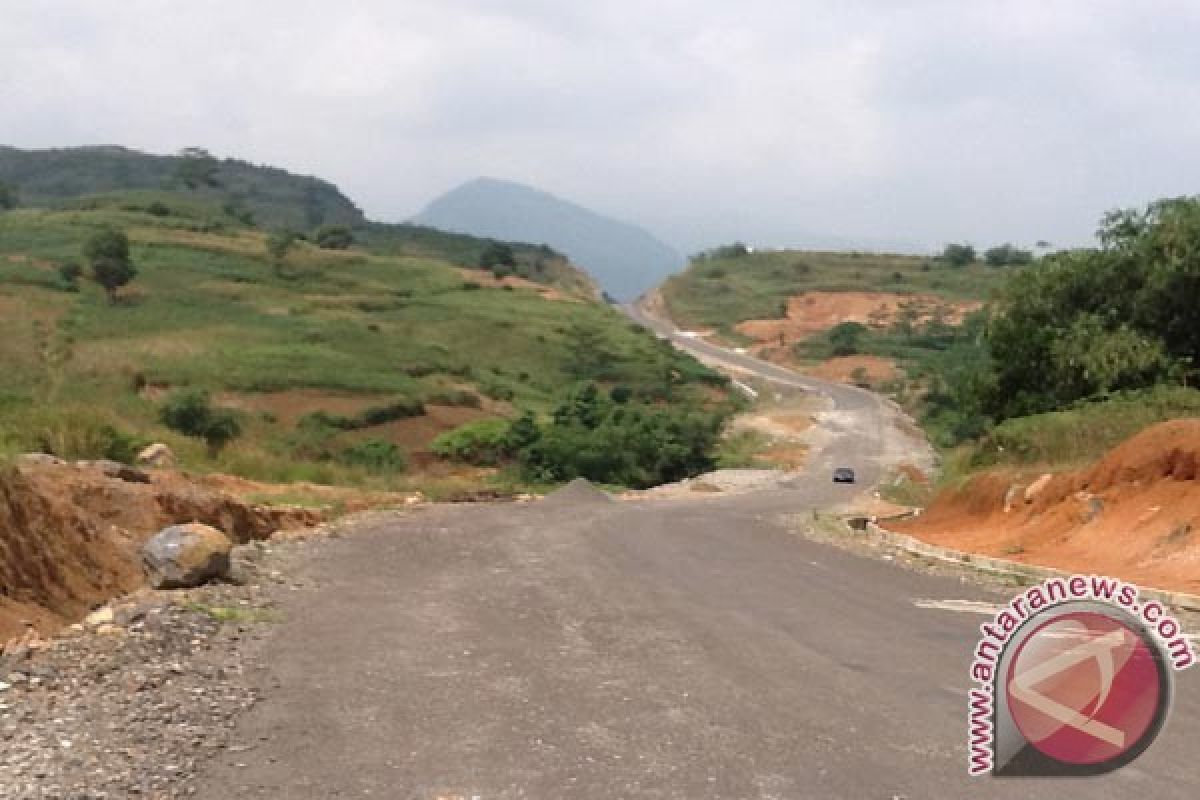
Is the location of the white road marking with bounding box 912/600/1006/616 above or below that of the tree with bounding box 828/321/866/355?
Answer: below

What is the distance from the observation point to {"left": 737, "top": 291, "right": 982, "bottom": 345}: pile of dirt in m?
122

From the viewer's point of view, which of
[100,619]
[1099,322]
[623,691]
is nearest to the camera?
[623,691]

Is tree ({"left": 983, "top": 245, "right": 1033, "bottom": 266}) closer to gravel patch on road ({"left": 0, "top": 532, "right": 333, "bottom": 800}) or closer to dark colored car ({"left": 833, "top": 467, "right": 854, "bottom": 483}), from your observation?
dark colored car ({"left": 833, "top": 467, "right": 854, "bottom": 483})

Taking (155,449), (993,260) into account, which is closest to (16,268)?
(155,449)

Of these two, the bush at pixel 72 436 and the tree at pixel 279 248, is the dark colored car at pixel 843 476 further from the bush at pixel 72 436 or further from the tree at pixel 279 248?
the tree at pixel 279 248

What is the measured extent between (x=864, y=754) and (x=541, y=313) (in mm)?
91270

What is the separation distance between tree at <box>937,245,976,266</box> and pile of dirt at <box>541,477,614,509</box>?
126 meters

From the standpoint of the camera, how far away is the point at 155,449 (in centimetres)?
2577

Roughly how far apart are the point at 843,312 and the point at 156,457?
11312 cm

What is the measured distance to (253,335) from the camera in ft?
224

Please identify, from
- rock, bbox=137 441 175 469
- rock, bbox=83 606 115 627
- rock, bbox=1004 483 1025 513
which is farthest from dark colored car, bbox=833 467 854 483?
rock, bbox=83 606 115 627

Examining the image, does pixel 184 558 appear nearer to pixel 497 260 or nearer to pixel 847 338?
pixel 847 338

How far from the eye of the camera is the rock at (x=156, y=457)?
2477 centimetres

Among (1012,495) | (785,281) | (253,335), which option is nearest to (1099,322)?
(1012,495)
